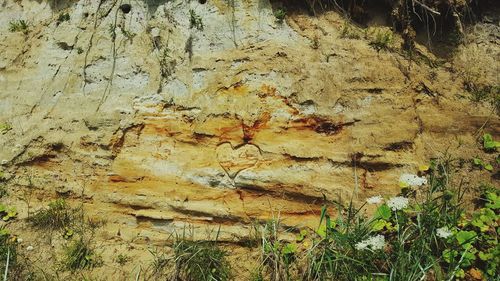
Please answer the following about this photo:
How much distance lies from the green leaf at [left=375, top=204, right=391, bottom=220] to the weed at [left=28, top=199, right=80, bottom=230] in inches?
103

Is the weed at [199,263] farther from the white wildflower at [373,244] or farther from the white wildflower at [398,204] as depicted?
the white wildflower at [398,204]

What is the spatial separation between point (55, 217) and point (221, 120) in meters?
1.73

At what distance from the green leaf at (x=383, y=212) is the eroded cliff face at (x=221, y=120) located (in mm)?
292

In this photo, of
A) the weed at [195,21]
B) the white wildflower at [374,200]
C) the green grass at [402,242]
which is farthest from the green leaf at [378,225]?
the weed at [195,21]

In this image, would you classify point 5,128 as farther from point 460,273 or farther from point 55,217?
point 460,273

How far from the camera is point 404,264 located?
3.08m

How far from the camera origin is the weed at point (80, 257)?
12.5 ft

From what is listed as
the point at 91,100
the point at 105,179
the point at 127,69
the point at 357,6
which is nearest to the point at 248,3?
the point at 357,6

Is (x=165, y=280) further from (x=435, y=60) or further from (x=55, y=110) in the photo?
(x=435, y=60)

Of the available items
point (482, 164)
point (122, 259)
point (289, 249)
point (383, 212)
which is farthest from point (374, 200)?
point (122, 259)

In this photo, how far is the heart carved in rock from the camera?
12.8 feet

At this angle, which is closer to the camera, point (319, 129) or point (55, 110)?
point (319, 129)

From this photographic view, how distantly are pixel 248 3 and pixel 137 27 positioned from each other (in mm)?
1164

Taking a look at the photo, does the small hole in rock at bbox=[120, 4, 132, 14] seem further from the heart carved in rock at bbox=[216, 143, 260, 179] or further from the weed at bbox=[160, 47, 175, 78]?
the heart carved in rock at bbox=[216, 143, 260, 179]
